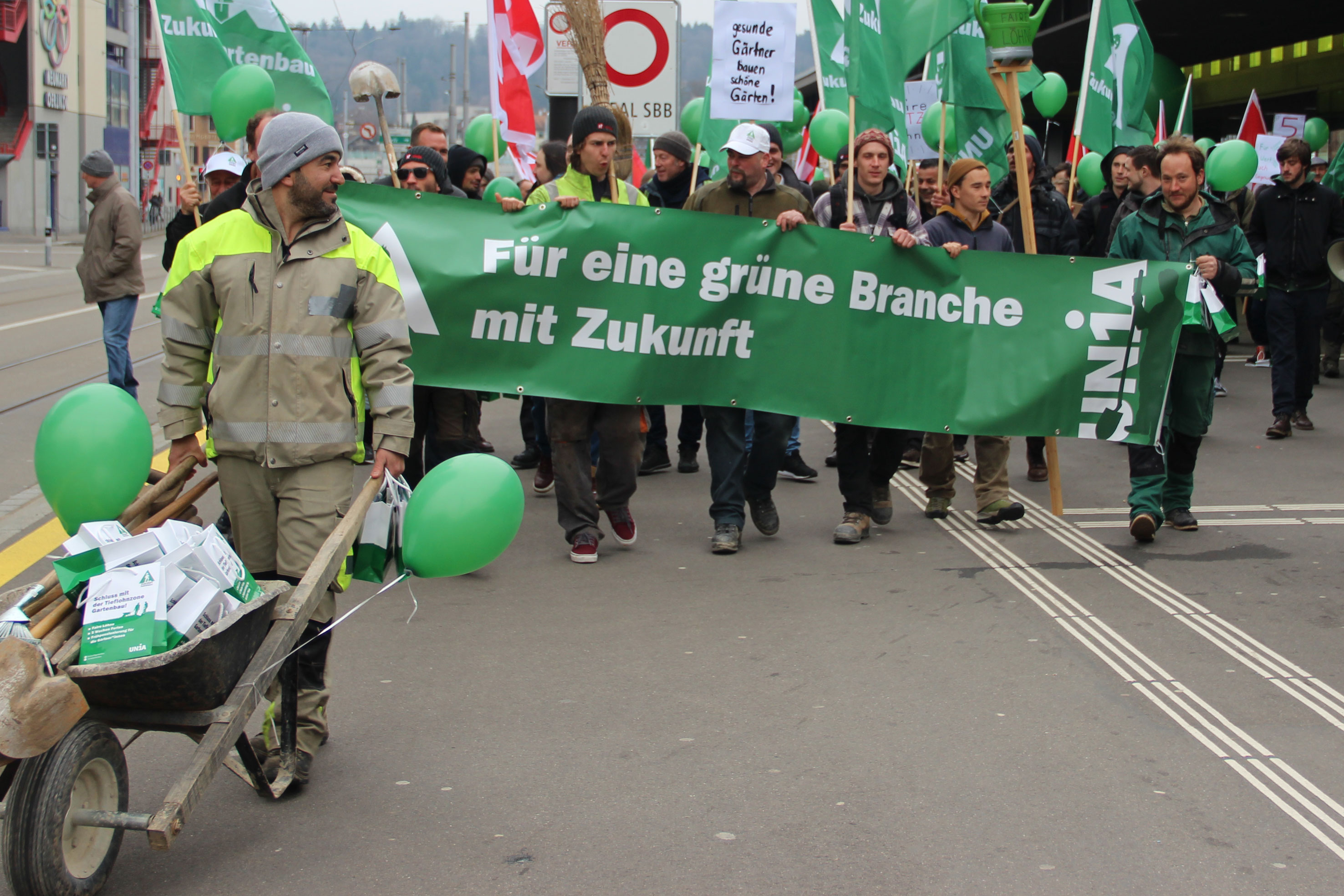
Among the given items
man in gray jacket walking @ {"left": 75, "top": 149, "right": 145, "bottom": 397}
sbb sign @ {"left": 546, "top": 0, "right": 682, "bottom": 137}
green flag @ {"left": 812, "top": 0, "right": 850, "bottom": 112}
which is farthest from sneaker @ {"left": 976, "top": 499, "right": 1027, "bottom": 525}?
sbb sign @ {"left": 546, "top": 0, "right": 682, "bottom": 137}

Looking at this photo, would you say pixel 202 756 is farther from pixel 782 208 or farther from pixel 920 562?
pixel 782 208

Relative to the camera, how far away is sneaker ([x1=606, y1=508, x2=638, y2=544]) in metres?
7.18

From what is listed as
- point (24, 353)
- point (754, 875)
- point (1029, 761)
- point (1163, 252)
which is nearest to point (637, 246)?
point (1163, 252)

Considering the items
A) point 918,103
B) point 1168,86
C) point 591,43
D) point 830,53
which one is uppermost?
point 1168,86

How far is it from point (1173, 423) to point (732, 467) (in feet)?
7.82

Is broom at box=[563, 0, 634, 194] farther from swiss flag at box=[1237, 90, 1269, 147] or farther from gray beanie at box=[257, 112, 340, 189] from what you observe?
gray beanie at box=[257, 112, 340, 189]

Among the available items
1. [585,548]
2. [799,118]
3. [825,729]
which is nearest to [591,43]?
[799,118]

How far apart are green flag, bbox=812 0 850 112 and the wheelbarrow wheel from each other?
7345 mm

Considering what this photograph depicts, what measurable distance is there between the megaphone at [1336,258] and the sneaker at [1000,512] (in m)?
4.56

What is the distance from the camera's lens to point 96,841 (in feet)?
11.1

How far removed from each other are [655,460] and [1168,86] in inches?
968

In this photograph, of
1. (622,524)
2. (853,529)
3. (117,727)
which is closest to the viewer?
(117,727)

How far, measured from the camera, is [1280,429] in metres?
10.2

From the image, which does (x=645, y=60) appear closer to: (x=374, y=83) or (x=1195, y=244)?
(x=374, y=83)
